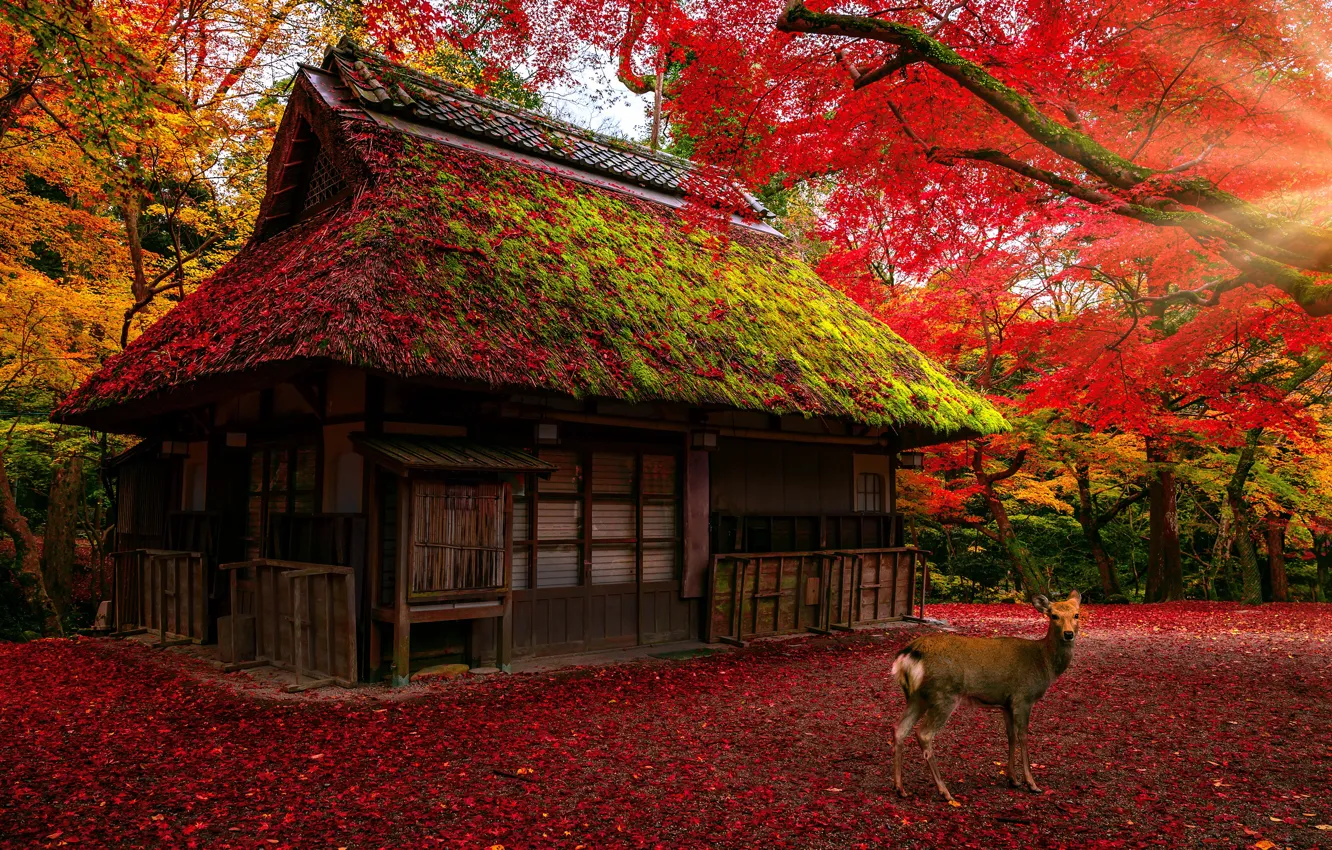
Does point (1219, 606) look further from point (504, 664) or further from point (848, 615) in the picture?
point (504, 664)

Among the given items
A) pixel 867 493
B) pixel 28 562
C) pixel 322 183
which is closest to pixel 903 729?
pixel 867 493

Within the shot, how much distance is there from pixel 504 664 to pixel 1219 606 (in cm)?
1321

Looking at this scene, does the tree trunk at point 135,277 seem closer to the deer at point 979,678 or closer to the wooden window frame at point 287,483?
the wooden window frame at point 287,483

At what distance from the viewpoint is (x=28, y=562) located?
1074cm

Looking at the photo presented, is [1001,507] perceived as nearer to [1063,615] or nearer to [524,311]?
[524,311]

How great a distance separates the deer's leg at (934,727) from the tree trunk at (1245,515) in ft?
42.9

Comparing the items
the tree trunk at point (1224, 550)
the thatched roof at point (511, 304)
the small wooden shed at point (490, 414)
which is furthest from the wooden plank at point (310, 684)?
the tree trunk at point (1224, 550)

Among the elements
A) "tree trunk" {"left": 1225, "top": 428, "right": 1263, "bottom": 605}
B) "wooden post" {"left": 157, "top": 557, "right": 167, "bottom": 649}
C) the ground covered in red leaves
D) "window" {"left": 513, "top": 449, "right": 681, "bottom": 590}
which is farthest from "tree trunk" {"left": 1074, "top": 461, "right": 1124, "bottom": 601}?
"wooden post" {"left": 157, "top": 557, "right": 167, "bottom": 649}

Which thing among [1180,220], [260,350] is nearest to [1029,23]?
[1180,220]

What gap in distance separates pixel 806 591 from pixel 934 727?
237 inches

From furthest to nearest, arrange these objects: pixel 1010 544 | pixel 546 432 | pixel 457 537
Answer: pixel 1010 544 → pixel 546 432 → pixel 457 537

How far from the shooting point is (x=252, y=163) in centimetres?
1270

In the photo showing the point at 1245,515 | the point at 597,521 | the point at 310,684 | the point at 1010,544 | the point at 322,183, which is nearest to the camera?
the point at 310,684

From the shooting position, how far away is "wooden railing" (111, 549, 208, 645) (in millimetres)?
8695
